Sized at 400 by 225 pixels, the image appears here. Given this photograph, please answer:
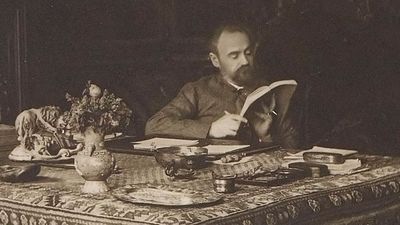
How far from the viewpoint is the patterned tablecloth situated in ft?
10.0

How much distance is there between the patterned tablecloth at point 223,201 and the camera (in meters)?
3.05

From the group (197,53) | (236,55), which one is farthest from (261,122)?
(197,53)

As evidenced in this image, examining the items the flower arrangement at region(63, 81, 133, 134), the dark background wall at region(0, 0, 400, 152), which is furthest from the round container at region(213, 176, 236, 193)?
the dark background wall at region(0, 0, 400, 152)

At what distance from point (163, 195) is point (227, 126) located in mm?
1789

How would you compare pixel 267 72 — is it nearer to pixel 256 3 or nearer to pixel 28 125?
pixel 256 3

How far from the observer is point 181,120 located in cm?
545

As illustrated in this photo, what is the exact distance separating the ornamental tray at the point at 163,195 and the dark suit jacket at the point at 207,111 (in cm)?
192

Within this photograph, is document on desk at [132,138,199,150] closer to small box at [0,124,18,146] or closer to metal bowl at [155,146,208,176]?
metal bowl at [155,146,208,176]

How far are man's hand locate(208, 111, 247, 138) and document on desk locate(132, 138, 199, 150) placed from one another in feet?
1.19

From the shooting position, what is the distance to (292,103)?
576 centimetres

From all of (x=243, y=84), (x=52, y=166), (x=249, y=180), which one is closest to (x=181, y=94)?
(x=243, y=84)

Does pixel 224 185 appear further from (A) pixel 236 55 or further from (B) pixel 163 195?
(A) pixel 236 55

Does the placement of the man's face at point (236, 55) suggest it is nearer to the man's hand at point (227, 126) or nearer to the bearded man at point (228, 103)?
the bearded man at point (228, 103)

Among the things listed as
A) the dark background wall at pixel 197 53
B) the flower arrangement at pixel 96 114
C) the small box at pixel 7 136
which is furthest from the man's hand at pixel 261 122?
the flower arrangement at pixel 96 114
